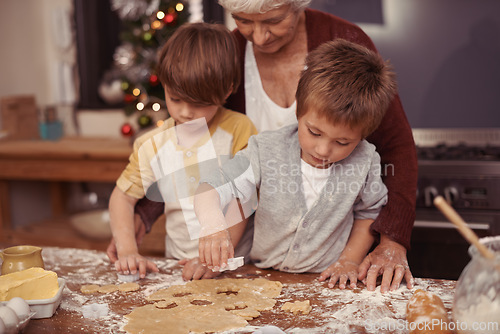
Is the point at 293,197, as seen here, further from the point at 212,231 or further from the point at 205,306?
the point at 205,306

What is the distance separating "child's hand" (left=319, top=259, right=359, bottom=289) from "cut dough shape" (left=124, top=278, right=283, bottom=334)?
110 mm

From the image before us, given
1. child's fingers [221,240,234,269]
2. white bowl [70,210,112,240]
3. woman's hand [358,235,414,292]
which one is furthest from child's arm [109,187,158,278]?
white bowl [70,210,112,240]

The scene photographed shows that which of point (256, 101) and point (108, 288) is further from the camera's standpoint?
point (256, 101)

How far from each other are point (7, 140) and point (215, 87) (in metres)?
2.21

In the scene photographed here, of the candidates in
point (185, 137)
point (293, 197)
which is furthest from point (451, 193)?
point (185, 137)

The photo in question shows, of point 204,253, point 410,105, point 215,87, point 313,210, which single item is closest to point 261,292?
point 204,253

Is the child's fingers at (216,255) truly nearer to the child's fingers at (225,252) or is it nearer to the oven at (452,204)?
the child's fingers at (225,252)

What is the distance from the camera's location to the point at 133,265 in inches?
46.8

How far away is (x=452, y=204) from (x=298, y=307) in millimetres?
1228

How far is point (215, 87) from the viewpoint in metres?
1.29

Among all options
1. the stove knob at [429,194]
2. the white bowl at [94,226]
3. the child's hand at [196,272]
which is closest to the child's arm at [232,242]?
the child's hand at [196,272]

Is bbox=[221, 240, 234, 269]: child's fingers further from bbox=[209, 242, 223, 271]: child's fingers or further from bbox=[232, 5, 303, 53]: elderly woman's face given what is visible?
bbox=[232, 5, 303, 53]: elderly woman's face

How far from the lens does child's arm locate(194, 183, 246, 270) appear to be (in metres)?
1.04
